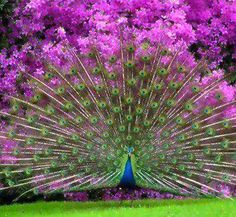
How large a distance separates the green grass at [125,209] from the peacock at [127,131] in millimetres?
369

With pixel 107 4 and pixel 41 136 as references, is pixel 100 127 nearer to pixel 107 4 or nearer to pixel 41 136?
pixel 41 136

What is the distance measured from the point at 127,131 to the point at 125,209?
141 centimetres

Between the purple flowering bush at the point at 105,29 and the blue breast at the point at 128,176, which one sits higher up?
the purple flowering bush at the point at 105,29

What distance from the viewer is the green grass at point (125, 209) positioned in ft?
32.6

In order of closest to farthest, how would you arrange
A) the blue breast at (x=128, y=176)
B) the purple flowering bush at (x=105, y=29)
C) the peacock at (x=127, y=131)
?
the blue breast at (x=128, y=176)
the peacock at (x=127, y=131)
the purple flowering bush at (x=105, y=29)

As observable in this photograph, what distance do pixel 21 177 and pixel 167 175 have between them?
7.75 feet

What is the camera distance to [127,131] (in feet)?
38.6

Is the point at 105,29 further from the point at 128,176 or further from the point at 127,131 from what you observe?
the point at 128,176

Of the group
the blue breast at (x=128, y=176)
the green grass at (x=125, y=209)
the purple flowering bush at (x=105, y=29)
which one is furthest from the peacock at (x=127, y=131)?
the purple flowering bush at (x=105, y=29)

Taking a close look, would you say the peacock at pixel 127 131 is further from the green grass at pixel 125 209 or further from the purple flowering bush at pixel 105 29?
the purple flowering bush at pixel 105 29

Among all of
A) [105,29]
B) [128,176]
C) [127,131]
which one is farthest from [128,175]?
[105,29]

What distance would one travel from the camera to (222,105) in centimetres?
1203

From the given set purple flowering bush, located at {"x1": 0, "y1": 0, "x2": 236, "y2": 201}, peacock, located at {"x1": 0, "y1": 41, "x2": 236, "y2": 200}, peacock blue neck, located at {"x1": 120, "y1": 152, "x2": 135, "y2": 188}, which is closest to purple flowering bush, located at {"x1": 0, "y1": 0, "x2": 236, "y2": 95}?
purple flowering bush, located at {"x1": 0, "y1": 0, "x2": 236, "y2": 201}

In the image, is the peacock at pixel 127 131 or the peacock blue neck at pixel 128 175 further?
the peacock at pixel 127 131
